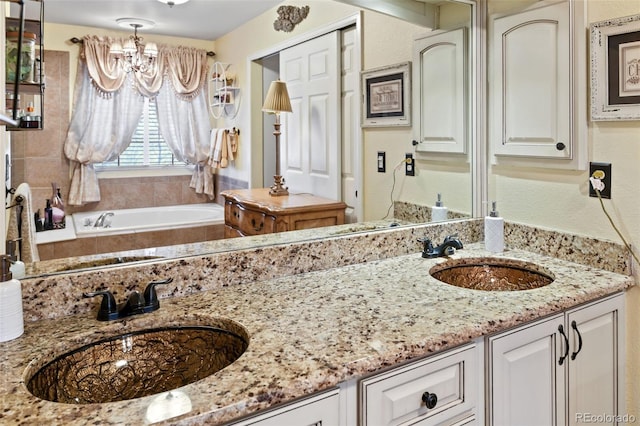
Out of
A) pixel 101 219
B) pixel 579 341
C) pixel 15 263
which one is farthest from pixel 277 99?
pixel 579 341

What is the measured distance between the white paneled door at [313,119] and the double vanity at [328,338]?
23 centimetres

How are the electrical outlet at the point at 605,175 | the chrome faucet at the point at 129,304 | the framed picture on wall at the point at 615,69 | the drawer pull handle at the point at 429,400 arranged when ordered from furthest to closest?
1. the electrical outlet at the point at 605,175
2. the framed picture on wall at the point at 615,69
3. the chrome faucet at the point at 129,304
4. the drawer pull handle at the point at 429,400

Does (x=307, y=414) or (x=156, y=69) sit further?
(x=156, y=69)

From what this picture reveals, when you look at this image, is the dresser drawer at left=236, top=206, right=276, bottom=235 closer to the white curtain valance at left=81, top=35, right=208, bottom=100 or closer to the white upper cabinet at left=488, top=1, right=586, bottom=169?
the white curtain valance at left=81, top=35, right=208, bottom=100

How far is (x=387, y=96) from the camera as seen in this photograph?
1.92 metres

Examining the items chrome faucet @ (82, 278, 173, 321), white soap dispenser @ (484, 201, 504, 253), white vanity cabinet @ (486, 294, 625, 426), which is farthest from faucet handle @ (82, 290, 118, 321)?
white soap dispenser @ (484, 201, 504, 253)

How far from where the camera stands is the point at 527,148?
6.23ft

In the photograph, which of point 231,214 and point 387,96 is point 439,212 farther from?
point 231,214

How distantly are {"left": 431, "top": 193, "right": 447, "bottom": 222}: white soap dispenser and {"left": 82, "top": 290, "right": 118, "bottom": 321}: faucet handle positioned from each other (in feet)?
4.32

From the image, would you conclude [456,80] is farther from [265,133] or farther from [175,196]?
[175,196]

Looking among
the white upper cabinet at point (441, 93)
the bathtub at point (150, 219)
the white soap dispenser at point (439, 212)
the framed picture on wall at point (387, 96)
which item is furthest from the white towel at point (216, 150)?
the white soap dispenser at point (439, 212)

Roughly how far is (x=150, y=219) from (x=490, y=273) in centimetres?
123

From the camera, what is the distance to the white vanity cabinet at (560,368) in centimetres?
130

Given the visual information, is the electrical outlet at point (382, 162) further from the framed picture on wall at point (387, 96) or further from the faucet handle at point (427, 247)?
the faucet handle at point (427, 247)
